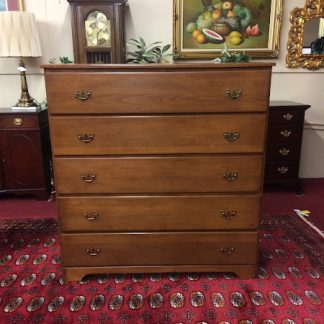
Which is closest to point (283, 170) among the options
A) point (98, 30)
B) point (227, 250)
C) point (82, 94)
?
point (227, 250)

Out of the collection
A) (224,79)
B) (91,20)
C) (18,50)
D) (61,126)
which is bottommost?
(61,126)

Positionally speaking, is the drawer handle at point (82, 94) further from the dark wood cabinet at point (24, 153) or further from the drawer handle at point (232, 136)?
the dark wood cabinet at point (24, 153)

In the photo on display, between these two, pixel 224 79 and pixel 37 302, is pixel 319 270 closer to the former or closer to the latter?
pixel 224 79

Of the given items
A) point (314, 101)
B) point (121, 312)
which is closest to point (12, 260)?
point (121, 312)

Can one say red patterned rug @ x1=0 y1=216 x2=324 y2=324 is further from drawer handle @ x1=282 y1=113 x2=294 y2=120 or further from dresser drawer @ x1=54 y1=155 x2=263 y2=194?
drawer handle @ x1=282 y1=113 x2=294 y2=120

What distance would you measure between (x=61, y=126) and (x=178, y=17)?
203cm

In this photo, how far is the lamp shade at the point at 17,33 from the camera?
273cm

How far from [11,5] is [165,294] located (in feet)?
9.90

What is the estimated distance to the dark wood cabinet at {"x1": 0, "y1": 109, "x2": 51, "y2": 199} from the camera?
116 inches

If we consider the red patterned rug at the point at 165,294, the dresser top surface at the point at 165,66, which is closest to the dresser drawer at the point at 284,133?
the red patterned rug at the point at 165,294

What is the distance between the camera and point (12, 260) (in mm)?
2162

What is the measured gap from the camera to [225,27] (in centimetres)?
316

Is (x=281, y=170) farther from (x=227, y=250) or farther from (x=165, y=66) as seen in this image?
(x=165, y=66)

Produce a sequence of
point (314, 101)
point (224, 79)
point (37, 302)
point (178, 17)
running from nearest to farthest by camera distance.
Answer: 1. point (224, 79)
2. point (37, 302)
3. point (178, 17)
4. point (314, 101)
